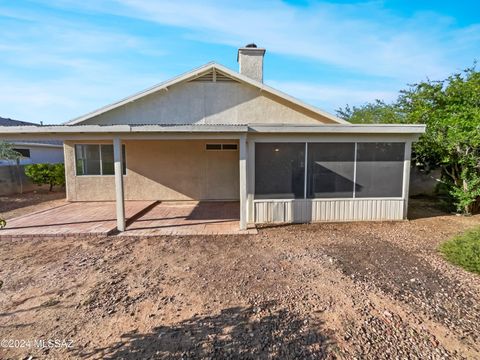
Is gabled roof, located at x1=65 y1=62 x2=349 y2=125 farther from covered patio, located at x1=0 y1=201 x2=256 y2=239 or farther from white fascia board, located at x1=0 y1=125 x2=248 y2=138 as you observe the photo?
covered patio, located at x1=0 y1=201 x2=256 y2=239

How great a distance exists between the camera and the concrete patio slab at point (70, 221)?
607 centimetres

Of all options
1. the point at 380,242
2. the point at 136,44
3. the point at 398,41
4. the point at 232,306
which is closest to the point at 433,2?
the point at 398,41

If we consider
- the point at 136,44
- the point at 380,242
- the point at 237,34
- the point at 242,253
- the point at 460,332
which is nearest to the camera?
the point at 460,332

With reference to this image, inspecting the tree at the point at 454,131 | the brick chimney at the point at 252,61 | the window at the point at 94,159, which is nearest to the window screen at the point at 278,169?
the brick chimney at the point at 252,61

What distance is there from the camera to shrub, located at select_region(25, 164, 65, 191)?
1198cm

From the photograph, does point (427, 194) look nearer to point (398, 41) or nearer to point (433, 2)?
point (398, 41)

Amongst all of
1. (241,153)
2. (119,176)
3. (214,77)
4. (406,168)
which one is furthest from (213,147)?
(406,168)

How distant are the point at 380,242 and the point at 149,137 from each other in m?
5.94

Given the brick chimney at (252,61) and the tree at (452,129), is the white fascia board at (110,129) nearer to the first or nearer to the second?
the brick chimney at (252,61)

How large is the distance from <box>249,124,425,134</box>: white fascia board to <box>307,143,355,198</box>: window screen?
0.43 m

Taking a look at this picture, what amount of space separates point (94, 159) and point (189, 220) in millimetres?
5428

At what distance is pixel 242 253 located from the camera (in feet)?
16.7

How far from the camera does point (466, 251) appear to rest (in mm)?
4406

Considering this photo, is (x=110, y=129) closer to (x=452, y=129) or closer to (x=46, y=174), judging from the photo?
(x=46, y=174)
